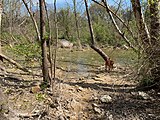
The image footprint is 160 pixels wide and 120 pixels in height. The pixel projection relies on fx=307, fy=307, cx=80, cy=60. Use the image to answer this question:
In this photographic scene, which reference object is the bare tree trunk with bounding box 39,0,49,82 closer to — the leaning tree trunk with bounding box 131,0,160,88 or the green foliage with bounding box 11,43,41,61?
the green foliage with bounding box 11,43,41,61

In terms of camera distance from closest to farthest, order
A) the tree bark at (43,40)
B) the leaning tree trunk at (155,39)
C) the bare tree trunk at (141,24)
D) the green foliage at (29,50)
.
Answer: the leaning tree trunk at (155,39), the tree bark at (43,40), the bare tree trunk at (141,24), the green foliage at (29,50)

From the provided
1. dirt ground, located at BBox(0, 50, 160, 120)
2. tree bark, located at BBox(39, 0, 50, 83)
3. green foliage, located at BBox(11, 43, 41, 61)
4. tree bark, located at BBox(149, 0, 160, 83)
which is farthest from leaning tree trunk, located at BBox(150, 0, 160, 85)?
green foliage, located at BBox(11, 43, 41, 61)

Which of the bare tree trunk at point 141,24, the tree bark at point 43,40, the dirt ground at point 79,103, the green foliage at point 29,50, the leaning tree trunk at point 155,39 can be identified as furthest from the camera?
the green foliage at point 29,50

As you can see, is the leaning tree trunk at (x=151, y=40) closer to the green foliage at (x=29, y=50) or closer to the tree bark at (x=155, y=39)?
the tree bark at (x=155, y=39)

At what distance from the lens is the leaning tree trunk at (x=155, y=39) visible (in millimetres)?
7090

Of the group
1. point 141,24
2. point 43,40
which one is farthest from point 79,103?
point 141,24

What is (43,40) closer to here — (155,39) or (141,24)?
(141,24)

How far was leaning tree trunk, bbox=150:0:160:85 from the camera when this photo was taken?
7090mm

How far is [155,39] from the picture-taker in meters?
7.35

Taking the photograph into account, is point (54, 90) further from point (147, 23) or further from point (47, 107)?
point (147, 23)

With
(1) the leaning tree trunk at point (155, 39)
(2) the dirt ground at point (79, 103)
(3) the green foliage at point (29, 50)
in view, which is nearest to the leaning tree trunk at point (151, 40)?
(1) the leaning tree trunk at point (155, 39)

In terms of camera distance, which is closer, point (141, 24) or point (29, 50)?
point (141, 24)

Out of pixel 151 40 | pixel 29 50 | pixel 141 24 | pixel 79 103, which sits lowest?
pixel 79 103

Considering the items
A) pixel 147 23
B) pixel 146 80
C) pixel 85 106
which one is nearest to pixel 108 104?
pixel 85 106
